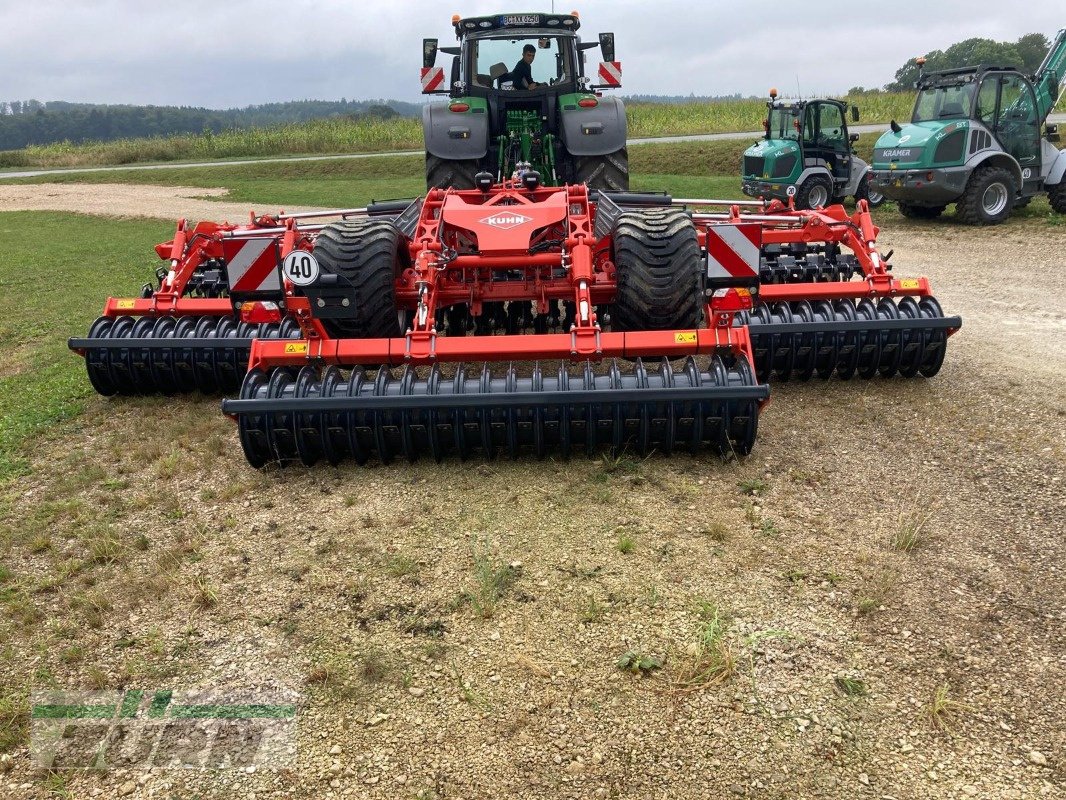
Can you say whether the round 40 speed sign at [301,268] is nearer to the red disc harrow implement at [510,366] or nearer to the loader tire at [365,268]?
the red disc harrow implement at [510,366]

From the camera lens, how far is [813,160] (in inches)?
557

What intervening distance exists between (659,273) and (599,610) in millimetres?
2382

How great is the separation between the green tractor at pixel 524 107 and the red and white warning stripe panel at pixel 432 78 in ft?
0.03

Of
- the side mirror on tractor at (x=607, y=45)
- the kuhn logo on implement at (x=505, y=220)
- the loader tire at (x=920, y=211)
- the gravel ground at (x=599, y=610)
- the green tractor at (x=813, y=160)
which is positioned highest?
the side mirror on tractor at (x=607, y=45)

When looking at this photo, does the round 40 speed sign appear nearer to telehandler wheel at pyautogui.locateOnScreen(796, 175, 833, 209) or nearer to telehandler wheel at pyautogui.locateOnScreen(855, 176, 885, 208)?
telehandler wheel at pyautogui.locateOnScreen(796, 175, 833, 209)

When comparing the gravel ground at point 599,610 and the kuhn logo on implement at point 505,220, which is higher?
the kuhn logo on implement at point 505,220

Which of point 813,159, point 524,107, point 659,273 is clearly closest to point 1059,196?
point 813,159

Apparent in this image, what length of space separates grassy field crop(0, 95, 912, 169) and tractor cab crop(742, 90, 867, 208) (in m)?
16.1

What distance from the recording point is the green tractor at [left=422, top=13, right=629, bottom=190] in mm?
7637

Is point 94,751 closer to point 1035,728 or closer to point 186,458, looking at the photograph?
point 186,458

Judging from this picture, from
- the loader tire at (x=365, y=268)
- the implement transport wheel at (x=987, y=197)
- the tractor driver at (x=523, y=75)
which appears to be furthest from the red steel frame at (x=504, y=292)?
the implement transport wheel at (x=987, y=197)

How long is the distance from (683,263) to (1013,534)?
2263 millimetres

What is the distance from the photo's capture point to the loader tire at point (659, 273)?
4680 millimetres

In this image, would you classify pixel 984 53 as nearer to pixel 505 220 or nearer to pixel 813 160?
pixel 813 160
